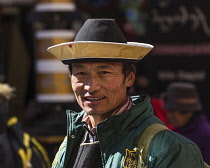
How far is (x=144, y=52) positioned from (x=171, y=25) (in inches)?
131

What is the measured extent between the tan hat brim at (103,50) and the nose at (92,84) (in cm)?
11

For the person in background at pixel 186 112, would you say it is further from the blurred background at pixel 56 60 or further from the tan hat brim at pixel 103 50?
the tan hat brim at pixel 103 50

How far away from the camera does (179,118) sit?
19.1 feet

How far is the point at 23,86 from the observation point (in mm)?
8508

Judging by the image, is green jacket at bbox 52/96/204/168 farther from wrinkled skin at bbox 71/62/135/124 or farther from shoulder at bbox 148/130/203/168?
wrinkled skin at bbox 71/62/135/124

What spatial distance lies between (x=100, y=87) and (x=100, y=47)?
20cm

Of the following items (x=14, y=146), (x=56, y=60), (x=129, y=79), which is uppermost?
(x=129, y=79)

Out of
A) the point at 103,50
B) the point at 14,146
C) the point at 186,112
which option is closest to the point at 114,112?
the point at 103,50

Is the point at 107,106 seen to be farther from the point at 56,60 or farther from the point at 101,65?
the point at 56,60

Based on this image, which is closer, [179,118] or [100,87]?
[100,87]

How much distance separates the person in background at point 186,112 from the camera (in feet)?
17.9

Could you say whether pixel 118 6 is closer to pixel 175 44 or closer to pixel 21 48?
pixel 21 48

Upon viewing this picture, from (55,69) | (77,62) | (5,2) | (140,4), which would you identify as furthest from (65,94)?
(77,62)

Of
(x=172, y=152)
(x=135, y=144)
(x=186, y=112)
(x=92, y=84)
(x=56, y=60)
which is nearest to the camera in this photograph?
(x=172, y=152)
